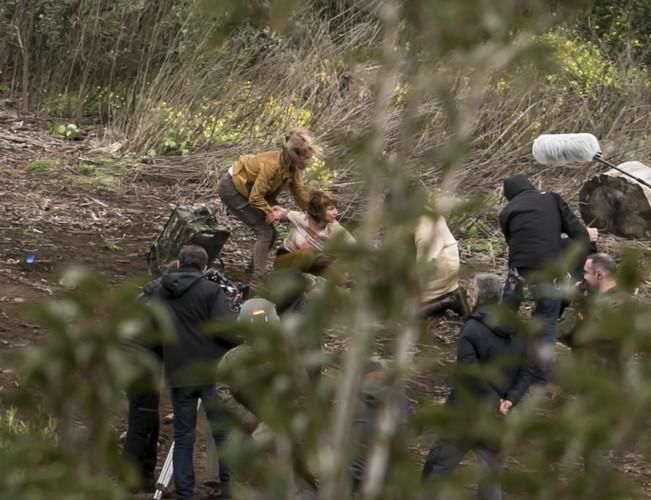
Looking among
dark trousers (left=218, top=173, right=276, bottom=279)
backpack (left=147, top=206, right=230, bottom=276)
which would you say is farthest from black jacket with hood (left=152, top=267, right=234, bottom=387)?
dark trousers (left=218, top=173, right=276, bottom=279)

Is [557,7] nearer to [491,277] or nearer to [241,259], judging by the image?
[491,277]

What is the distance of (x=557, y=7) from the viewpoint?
8.27 ft

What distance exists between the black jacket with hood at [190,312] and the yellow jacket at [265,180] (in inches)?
131

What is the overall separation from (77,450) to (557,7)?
45.0 inches

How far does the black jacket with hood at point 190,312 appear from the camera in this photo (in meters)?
6.89

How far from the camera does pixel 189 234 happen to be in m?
10.7

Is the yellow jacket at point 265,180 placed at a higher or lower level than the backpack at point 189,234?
higher

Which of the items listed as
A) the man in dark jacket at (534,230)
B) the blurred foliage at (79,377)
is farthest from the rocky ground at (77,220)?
the blurred foliage at (79,377)

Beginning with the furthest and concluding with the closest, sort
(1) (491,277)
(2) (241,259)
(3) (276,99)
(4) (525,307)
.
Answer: (3) (276,99) < (2) (241,259) < (4) (525,307) < (1) (491,277)

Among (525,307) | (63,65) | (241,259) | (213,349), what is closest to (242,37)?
(63,65)

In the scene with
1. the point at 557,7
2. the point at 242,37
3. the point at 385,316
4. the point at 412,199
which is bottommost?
the point at 242,37

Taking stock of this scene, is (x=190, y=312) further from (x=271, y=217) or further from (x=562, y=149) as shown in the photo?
(x=271, y=217)

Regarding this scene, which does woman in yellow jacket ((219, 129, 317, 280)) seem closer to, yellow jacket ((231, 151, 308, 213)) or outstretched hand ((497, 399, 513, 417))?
yellow jacket ((231, 151, 308, 213))

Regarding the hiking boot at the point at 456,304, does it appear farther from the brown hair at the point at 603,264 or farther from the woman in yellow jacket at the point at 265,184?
the brown hair at the point at 603,264
